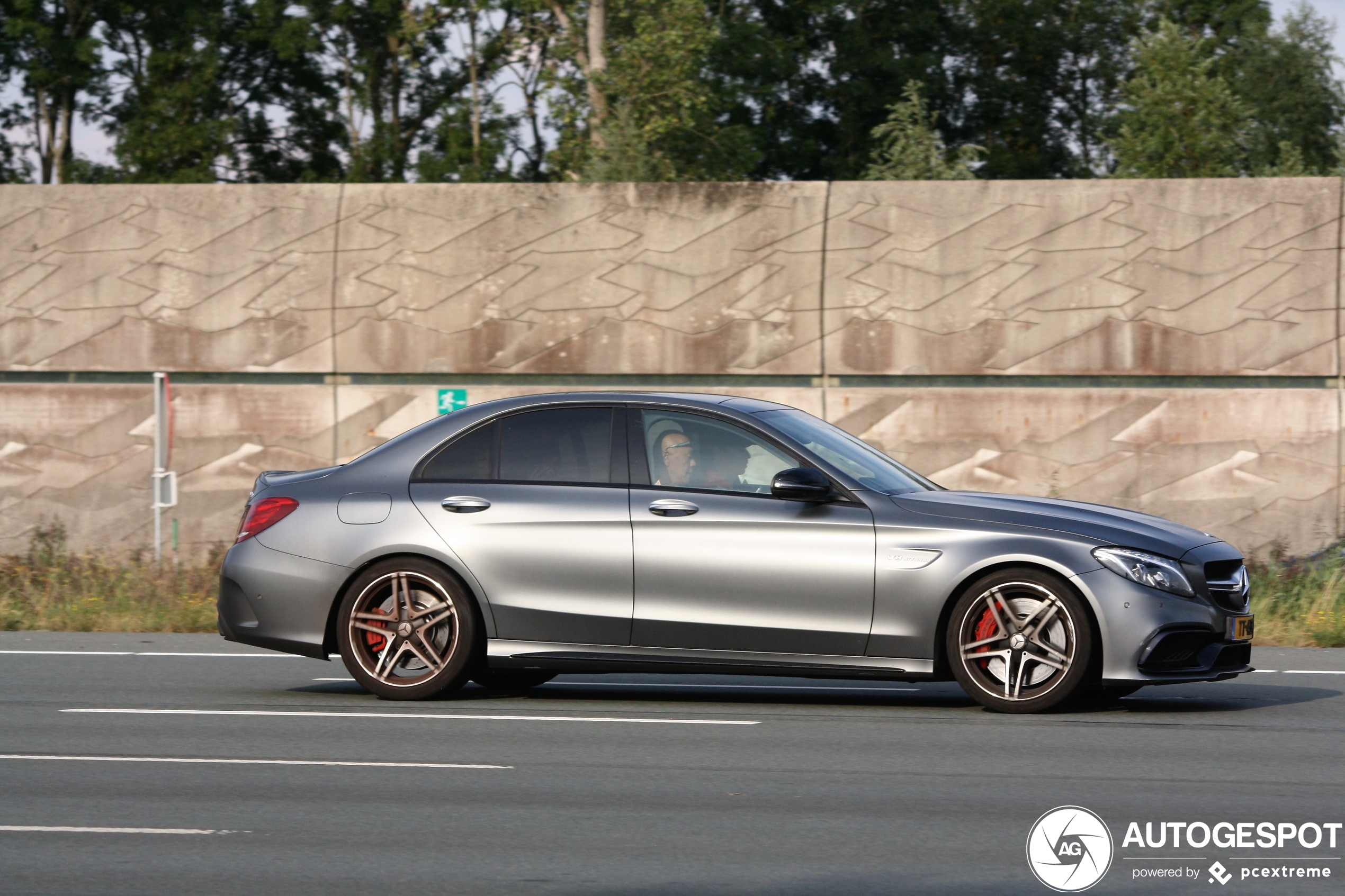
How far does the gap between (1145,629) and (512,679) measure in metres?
3.73

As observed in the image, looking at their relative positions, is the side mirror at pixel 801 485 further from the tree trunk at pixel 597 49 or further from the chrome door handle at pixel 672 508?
the tree trunk at pixel 597 49

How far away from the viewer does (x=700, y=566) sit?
8.35 meters

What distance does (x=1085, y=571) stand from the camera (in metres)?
7.87

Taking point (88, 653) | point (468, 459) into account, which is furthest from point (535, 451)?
point (88, 653)

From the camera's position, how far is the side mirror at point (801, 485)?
8.16m

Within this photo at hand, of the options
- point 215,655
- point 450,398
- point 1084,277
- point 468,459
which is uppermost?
point 1084,277

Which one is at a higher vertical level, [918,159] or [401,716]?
[918,159]

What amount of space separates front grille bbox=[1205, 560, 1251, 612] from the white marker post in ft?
35.5

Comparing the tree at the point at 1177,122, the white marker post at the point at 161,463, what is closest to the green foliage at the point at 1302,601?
the white marker post at the point at 161,463

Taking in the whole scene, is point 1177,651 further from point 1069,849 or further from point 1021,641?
point 1069,849

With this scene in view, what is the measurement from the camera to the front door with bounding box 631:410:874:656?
8172 mm

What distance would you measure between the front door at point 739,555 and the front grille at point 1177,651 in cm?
137

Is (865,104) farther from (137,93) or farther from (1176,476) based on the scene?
(1176,476)

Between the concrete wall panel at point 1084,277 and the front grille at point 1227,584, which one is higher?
the concrete wall panel at point 1084,277
